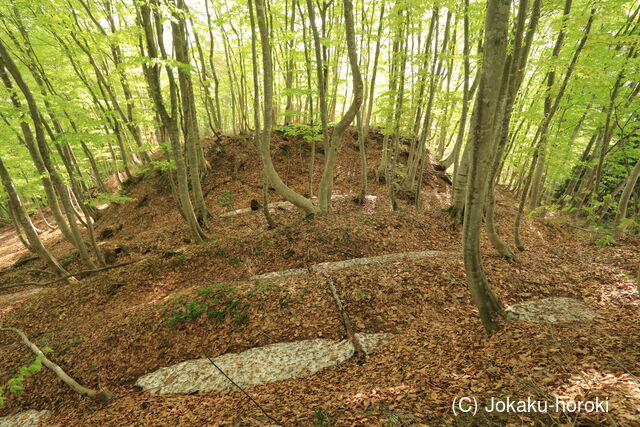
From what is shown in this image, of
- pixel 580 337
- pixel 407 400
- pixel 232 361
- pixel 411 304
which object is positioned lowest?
pixel 232 361

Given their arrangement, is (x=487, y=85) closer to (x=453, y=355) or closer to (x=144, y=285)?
(x=453, y=355)

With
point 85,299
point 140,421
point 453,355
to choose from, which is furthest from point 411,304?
point 85,299

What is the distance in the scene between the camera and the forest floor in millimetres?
3045

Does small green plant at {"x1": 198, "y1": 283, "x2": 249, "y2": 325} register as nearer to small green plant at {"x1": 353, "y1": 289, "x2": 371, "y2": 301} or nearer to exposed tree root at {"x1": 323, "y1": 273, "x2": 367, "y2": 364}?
exposed tree root at {"x1": 323, "y1": 273, "x2": 367, "y2": 364}

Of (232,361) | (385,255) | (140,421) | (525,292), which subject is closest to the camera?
(140,421)

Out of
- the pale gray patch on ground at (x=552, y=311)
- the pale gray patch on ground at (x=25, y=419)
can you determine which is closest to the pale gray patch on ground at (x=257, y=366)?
the pale gray patch on ground at (x=25, y=419)

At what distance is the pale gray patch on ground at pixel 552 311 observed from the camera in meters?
4.33

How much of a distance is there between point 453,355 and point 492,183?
14.6 feet

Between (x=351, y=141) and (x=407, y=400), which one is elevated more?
(x=351, y=141)

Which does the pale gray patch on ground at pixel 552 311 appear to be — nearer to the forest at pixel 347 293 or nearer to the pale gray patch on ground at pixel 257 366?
the forest at pixel 347 293

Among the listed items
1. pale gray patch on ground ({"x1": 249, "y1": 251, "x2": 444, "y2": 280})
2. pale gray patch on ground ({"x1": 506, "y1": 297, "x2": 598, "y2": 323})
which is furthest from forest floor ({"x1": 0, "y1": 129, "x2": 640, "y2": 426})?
pale gray patch on ground ({"x1": 249, "y1": 251, "x2": 444, "y2": 280})

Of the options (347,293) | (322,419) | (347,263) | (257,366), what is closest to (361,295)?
(347,293)

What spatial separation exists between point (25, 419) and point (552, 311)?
9536 mm

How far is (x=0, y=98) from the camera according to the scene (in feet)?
25.6
